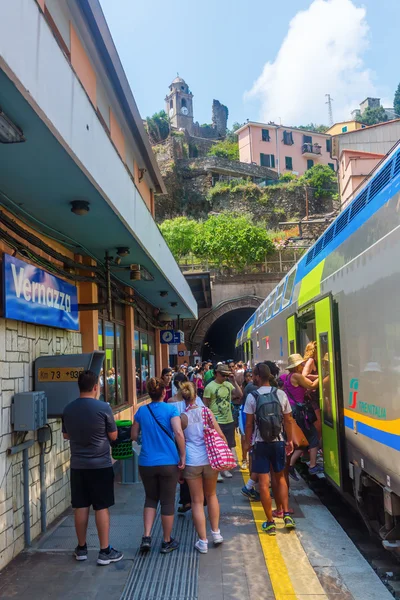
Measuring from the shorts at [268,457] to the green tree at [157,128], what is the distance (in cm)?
6845

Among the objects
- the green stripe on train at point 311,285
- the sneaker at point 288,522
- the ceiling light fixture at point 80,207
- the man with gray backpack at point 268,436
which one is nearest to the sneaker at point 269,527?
the man with gray backpack at point 268,436

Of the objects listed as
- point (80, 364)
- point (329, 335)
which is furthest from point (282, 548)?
point (80, 364)

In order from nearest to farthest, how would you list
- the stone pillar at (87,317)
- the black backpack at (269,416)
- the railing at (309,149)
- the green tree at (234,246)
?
the black backpack at (269,416) → the stone pillar at (87,317) → the green tree at (234,246) → the railing at (309,149)

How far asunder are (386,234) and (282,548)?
119 inches

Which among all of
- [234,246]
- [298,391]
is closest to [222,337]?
[234,246]

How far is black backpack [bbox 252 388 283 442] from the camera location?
5.21 m

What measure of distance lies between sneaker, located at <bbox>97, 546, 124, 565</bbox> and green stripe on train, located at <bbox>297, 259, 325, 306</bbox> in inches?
146

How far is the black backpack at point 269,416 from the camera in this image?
5211mm

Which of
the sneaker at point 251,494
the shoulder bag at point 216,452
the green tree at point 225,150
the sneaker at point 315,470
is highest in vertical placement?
the green tree at point 225,150

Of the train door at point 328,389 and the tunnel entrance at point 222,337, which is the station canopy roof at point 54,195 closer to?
the train door at point 328,389

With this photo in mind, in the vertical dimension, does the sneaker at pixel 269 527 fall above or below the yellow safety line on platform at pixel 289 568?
above

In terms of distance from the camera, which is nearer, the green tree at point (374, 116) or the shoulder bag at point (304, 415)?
the shoulder bag at point (304, 415)

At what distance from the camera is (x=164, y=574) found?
4332 millimetres

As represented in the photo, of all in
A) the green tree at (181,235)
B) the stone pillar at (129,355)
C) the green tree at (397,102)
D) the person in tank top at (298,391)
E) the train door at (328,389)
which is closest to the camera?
the train door at (328,389)
